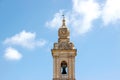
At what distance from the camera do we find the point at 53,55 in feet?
228

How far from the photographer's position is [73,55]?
69.5 metres

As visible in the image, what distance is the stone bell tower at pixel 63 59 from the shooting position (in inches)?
2709

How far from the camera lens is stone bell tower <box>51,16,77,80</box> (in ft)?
226

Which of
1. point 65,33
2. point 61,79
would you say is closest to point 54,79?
point 61,79

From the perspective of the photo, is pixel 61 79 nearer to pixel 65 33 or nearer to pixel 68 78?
pixel 68 78

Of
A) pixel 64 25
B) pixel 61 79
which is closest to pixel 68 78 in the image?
pixel 61 79

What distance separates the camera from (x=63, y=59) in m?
69.6

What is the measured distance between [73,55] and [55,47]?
1965mm

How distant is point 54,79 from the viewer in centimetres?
6844

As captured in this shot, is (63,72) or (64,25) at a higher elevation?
(64,25)

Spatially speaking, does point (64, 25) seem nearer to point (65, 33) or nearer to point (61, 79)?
point (65, 33)

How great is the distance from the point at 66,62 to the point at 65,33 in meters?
3.08

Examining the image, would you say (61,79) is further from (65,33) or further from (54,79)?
(65,33)

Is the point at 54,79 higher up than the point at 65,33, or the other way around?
the point at 65,33
